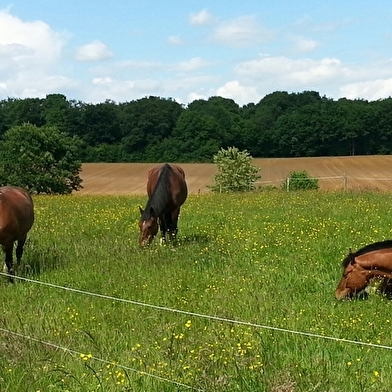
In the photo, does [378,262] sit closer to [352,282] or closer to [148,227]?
[352,282]

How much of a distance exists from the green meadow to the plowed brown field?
46234 millimetres

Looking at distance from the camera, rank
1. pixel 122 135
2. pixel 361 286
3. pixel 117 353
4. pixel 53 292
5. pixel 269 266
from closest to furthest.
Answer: pixel 117 353 → pixel 361 286 → pixel 53 292 → pixel 269 266 → pixel 122 135

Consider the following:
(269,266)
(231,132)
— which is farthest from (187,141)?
(269,266)

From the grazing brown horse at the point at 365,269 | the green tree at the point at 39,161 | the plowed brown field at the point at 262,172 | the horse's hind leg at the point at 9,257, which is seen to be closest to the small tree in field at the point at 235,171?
the plowed brown field at the point at 262,172

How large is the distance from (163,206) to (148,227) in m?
0.88

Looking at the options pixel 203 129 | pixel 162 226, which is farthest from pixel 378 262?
pixel 203 129

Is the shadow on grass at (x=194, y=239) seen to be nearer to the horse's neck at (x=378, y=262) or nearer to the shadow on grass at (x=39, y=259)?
the shadow on grass at (x=39, y=259)

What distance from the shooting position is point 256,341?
5984 millimetres

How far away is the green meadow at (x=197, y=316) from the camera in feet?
16.6

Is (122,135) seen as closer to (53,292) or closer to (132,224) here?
(132,224)

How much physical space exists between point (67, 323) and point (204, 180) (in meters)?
60.8

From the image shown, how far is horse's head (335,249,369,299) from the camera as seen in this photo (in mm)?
→ 7910

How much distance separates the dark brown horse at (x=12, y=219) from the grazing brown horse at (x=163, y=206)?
2.41 meters

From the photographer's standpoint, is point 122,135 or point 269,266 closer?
point 269,266
